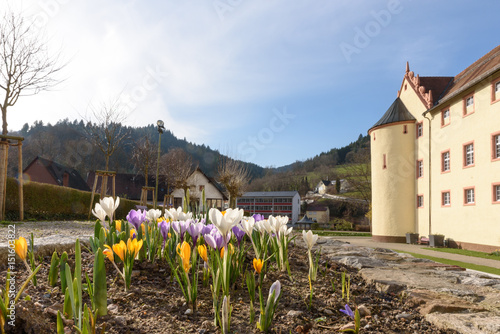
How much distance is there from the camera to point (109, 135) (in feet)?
66.5

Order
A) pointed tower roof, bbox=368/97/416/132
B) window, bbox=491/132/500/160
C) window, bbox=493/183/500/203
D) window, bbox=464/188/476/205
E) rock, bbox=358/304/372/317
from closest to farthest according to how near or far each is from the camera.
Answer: rock, bbox=358/304/372/317 → window, bbox=493/183/500/203 → window, bbox=491/132/500/160 → window, bbox=464/188/476/205 → pointed tower roof, bbox=368/97/416/132

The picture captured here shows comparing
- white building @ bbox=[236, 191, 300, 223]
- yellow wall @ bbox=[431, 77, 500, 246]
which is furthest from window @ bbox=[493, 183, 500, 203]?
white building @ bbox=[236, 191, 300, 223]

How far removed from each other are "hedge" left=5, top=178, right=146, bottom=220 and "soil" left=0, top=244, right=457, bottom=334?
11.0 m

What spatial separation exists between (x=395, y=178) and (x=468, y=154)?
5.52 meters

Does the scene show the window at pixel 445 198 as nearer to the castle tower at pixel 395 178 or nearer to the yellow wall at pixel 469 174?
the yellow wall at pixel 469 174

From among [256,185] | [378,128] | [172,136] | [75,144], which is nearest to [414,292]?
[378,128]

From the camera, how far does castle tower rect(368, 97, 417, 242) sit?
2236 cm

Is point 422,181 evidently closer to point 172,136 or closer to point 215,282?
point 215,282

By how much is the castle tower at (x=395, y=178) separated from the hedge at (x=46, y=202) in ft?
Result: 60.7

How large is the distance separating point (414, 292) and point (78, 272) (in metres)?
2.47

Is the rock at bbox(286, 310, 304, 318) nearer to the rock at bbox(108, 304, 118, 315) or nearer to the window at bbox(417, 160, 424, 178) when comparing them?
the rock at bbox(108, 304, 118, 315)

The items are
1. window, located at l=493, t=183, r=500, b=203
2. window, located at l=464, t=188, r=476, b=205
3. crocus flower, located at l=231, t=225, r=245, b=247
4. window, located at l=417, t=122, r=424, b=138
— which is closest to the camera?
crocus flower, located at l=231, t=225, r=245, b=247

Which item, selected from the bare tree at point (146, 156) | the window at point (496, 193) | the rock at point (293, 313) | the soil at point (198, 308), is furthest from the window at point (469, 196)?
the bare tree at point (146, 156)

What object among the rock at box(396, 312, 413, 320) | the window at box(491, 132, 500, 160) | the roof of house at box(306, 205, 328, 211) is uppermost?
the window at box(491, 132, 500, 160)
